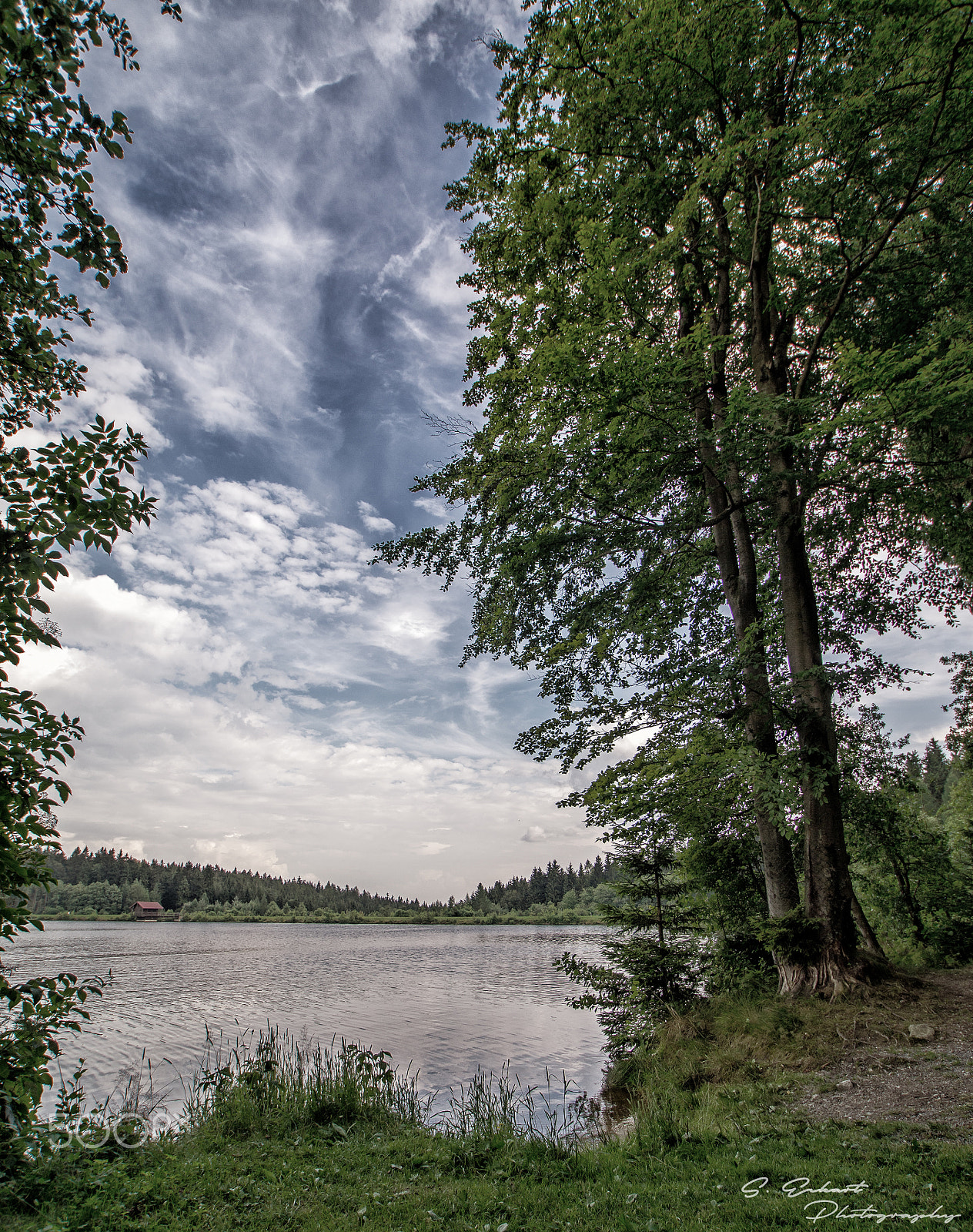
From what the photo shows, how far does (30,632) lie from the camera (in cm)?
267

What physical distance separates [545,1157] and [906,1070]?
4028mm

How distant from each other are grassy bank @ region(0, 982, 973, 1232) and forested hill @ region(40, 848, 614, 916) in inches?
4407

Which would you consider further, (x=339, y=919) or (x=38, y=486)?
(x=339, y=919)

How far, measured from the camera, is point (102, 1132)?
20.1ft

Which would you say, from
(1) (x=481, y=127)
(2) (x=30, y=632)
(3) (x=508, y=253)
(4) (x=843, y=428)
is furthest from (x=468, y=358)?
(2) (x=30, y=632)

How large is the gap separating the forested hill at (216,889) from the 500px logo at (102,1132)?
114202 mm

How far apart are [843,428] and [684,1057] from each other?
976cm

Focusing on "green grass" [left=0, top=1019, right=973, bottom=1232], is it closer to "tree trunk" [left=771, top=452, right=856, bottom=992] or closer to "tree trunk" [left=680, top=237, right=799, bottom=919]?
"tree trunk" [left=771, top=452, right=856, bottom=992]

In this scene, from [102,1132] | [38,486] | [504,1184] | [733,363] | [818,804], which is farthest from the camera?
[733,363]

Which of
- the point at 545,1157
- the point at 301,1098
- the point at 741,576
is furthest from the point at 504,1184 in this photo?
the point at 741,576

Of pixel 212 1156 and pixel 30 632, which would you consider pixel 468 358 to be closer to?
pixel 30 632

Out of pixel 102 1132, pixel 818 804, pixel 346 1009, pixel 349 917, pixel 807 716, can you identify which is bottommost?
pixel 349 917

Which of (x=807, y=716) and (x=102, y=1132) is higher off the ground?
(x=807, y=716)

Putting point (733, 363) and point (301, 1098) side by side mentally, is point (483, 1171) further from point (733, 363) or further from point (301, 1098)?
point (733, 363)
